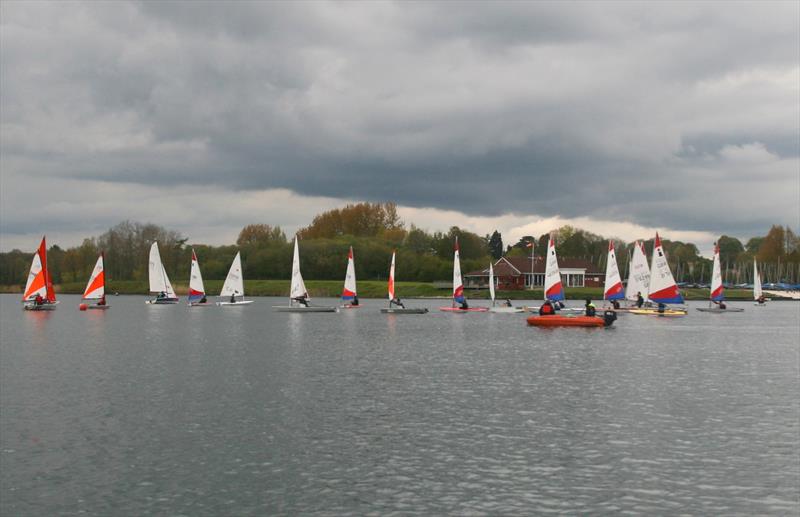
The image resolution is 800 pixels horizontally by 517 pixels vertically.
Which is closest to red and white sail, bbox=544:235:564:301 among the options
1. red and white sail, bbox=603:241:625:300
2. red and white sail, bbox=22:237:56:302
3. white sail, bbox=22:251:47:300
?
red and white sail, bbox=603:241:625:300

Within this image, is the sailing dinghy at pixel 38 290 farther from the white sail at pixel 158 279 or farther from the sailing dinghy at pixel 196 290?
the sailing dinghy at pixel 196 290

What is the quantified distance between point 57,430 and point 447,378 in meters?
19.3

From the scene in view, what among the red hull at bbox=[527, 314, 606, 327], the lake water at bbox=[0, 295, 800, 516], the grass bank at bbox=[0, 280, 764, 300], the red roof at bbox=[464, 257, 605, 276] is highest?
the red roof at bbox=[464, 257, 605, 276]

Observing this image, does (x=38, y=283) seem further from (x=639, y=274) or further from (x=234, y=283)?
(x=639, y=274)

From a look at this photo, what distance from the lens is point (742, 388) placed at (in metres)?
37.0

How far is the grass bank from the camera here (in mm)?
159875

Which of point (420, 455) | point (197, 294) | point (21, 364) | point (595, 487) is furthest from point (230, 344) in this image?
point (197, 294)

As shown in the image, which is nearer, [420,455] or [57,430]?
[420,455]

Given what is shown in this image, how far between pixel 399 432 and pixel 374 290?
149363mm

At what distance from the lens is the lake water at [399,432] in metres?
18.5

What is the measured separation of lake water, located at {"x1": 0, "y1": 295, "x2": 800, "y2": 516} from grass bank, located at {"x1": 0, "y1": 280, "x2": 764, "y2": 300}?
344 feet

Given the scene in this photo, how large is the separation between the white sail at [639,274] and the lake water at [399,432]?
3847 cm

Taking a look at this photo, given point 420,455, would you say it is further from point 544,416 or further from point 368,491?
point 544,416

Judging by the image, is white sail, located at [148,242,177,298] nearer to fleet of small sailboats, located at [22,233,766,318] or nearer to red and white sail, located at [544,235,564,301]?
fleet of small sailboats, located at [22,233,766,318]
